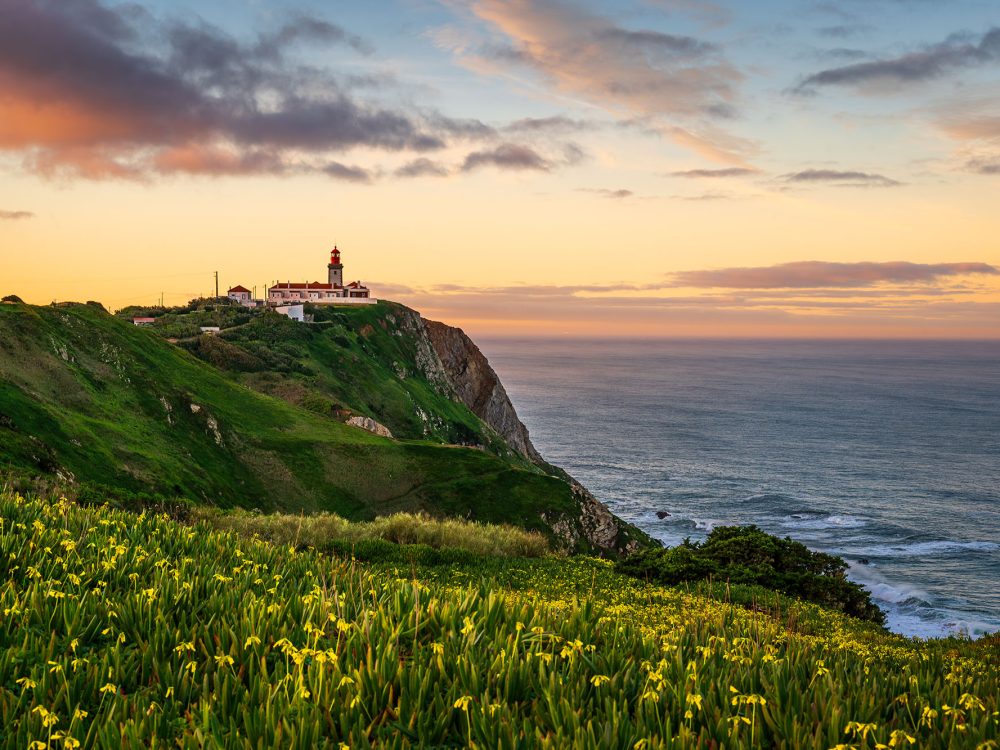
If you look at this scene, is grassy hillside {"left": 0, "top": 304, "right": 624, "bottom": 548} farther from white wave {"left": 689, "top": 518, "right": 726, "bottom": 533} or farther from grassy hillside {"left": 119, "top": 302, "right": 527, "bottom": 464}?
white wave {"left": 689, "top": 518, "right": 726, "bottom": 533}

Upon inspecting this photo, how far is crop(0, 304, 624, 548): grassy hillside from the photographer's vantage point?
115 feet

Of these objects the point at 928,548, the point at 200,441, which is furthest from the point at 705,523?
the point at 200,441

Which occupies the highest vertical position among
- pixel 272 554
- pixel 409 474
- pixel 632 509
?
pixel 272 554

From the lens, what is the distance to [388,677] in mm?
5785

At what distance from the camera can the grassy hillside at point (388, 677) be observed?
5.06 meters

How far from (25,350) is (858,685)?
47139 mm

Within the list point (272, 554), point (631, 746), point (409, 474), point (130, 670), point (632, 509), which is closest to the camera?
point (631, 746)

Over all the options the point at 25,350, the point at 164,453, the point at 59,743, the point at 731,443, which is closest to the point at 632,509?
the point at 731,443

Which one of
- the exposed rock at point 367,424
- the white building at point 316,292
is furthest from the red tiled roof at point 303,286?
the exposed rock at point 367,424

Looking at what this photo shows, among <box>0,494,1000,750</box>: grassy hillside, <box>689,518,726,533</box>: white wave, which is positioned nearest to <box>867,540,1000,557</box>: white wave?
<box>689,518,726,533</box>: white wave

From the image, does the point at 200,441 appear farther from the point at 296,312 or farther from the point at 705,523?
the point at 296,312

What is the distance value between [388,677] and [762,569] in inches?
742

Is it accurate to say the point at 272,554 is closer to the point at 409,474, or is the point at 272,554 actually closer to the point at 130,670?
the point at 130,670

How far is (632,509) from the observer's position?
8512 centimetres
